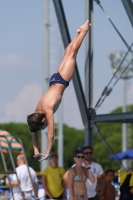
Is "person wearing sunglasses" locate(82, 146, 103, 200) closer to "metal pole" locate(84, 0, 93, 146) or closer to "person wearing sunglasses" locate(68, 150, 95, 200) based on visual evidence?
"person wearing sunglasses" locate(68, 150, 95, 200)

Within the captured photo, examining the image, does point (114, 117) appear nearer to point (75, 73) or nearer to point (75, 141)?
point (75, 73)

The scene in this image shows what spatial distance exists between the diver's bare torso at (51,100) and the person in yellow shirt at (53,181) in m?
3.30

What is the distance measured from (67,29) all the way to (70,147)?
46.4 meters

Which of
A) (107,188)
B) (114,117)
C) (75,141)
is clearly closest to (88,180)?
(107,188)

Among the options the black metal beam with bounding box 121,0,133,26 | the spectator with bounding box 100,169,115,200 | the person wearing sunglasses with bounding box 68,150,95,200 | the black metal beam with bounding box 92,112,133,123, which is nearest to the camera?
the person wearing sunglasses with bounding box 68,150,95,200

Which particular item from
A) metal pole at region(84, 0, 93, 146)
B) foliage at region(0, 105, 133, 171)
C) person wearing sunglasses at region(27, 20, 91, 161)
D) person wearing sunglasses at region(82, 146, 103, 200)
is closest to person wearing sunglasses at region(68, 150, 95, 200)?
person wearing sunglasses at region(82, 146, 103, 200)

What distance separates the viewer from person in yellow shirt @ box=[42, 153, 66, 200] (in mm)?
11250

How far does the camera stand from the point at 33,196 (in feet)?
37.5

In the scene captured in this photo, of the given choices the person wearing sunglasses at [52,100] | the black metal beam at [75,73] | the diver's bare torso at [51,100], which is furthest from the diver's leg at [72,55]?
the black metal beam at [75,73]

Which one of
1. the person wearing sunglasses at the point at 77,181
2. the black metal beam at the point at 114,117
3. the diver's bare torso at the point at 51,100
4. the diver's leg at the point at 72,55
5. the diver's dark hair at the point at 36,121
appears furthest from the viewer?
the black metal beam at the point at 114,117

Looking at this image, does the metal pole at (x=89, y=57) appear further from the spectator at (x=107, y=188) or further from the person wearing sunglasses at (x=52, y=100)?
the person wearing sunglasses at (x=52, y=100)

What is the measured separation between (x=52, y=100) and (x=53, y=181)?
144 inches

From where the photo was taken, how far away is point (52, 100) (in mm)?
7922

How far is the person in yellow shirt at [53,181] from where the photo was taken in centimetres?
1125
